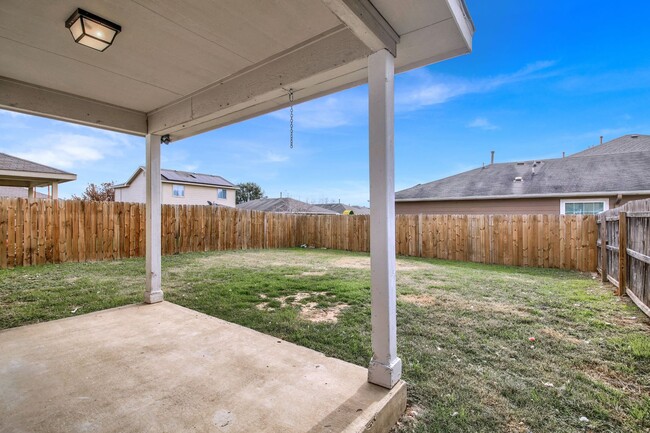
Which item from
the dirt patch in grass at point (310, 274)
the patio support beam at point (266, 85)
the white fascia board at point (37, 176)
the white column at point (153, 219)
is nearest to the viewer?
the patio support beam at point (266, 85)

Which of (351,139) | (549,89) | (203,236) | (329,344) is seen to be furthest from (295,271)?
(549,89)

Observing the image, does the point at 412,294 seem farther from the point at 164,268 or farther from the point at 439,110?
the point at 439,110

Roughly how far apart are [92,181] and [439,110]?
23.6 meters

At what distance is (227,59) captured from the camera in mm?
2543

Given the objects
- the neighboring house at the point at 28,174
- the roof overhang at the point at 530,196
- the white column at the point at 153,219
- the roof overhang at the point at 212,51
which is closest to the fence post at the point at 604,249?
the roof overhang at the point at 530,196

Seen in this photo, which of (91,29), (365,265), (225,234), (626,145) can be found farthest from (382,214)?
(626,145)

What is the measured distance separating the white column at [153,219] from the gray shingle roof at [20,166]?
25.7ft

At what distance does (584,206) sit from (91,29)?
13.6 m

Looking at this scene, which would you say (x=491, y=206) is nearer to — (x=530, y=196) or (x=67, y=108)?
(x=530, y=196)

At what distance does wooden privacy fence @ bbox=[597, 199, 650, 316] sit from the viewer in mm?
3942

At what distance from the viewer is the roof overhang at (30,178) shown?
27.8 ft

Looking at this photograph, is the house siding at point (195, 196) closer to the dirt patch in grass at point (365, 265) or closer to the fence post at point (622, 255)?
the dirt patch in grass at point (365, 265)

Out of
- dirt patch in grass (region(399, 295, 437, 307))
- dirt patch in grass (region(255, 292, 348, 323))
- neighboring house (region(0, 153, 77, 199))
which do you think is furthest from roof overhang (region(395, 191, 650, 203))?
neighboring house (region(0, 153, 77, 199))

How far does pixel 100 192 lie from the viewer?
21.2 metres
